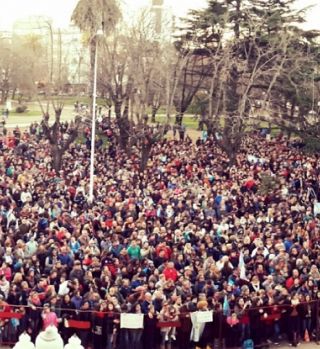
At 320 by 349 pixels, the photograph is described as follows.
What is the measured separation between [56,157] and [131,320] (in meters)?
17.0

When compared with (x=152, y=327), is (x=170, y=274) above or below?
above

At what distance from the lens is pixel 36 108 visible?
75.1 meters

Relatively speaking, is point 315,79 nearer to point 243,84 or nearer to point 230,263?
point 243,84

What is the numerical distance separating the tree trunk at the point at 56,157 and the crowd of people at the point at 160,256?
85.7 inches

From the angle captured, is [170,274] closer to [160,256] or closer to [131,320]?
[160,256]

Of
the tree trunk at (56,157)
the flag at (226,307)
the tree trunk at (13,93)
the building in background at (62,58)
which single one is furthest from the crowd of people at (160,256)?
the tree trunk at (13,93)

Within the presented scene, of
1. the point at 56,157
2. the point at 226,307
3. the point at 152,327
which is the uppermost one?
the point at 56,157

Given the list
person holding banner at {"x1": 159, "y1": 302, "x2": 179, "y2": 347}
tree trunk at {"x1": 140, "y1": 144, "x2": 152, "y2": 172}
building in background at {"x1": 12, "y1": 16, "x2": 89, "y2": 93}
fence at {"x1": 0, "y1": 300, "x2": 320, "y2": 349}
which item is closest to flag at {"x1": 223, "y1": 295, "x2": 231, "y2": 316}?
fence at {"x1": 0, "y1": 300, "x2": 320, "y2": 349}

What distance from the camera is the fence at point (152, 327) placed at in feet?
41.7

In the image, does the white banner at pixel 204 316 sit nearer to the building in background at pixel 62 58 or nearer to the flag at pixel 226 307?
the flag at pixel 226 307

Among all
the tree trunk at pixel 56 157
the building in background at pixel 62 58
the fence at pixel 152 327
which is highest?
the building in background at pixel 62 58

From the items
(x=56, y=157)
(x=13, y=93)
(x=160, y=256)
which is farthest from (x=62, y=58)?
(x=160, y=256)

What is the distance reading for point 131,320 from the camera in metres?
12.5

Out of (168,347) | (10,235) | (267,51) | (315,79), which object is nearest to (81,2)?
(267,51)
